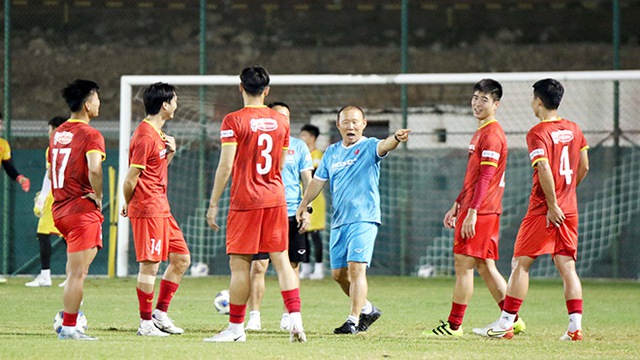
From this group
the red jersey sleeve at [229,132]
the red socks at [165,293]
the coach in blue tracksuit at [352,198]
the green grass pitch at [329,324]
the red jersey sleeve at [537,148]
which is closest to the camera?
the green grass pitch at [329,324]

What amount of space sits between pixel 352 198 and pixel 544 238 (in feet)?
5.51

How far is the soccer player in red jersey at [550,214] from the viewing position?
344 inches

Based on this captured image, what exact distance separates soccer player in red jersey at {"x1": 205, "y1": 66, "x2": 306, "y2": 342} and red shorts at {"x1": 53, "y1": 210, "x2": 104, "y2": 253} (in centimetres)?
88

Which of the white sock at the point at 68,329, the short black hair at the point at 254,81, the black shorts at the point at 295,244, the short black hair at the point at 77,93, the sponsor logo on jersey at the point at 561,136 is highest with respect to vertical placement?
the short black hair at the point at 254,81

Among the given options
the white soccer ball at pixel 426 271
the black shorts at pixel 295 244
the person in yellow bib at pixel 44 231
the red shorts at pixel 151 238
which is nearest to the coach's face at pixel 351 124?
the black shorts at pixel 295 244

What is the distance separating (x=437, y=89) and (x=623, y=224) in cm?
639

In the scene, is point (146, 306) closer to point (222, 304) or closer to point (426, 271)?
point (222, 304)

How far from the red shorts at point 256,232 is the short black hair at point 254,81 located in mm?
878

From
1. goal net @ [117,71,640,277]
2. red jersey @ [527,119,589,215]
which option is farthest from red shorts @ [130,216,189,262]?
goal net @ [117,71,640,277]

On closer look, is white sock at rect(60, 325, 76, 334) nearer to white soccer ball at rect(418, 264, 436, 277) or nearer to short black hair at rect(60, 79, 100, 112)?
short black hair at rect(60, 79, 100, 112)

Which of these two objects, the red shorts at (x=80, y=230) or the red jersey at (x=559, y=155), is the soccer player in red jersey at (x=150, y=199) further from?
the red jersey at (x=559, y=155)

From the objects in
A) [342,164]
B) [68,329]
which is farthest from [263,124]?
[68,329]

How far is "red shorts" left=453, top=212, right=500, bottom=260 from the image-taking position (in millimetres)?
8977

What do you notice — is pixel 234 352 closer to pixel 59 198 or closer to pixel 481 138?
→ pixel 59 198
